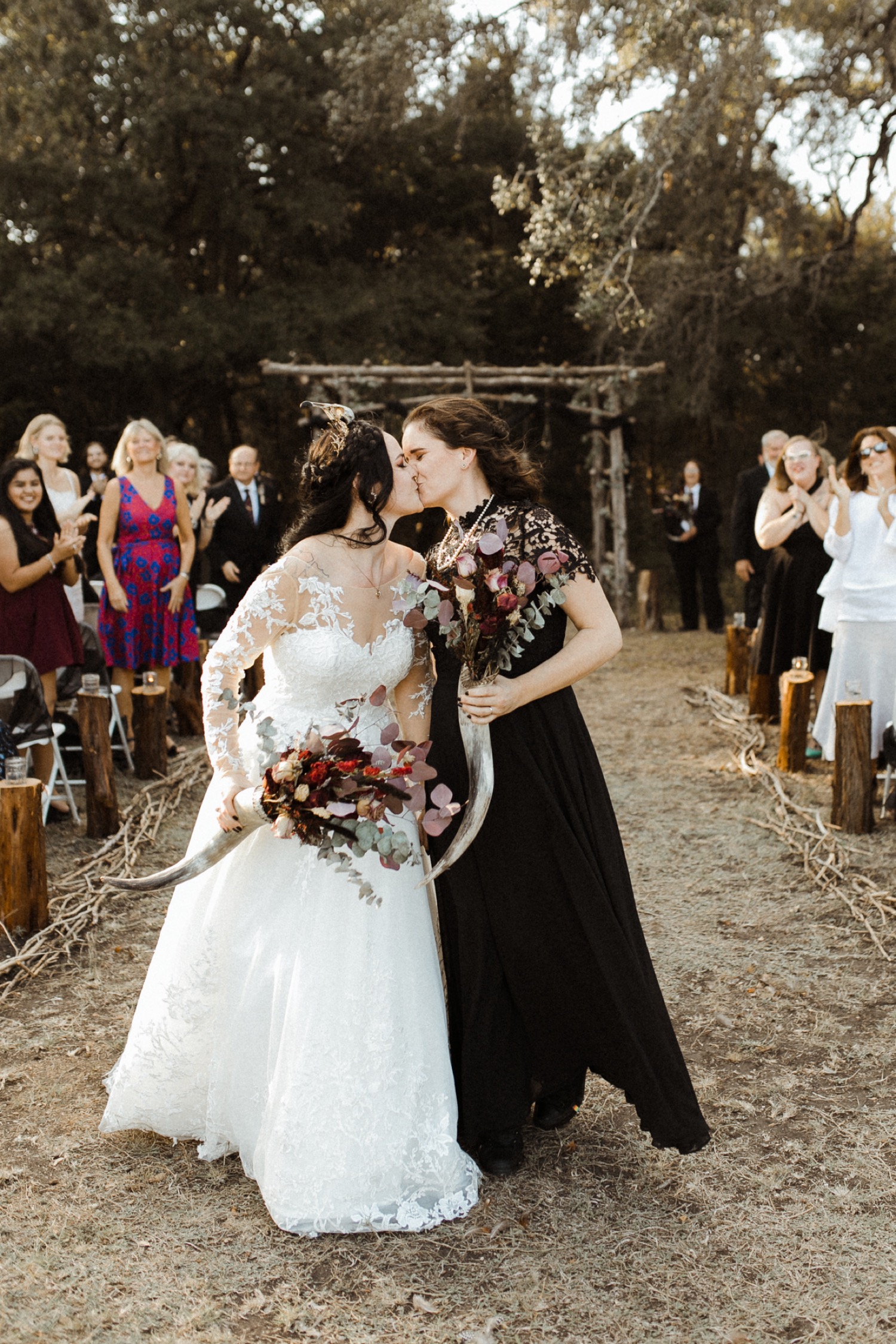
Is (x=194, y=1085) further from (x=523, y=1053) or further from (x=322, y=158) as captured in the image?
(x=322, y=158)

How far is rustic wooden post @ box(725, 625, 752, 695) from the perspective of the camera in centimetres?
959

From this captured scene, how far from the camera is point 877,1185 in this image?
2.96 metres

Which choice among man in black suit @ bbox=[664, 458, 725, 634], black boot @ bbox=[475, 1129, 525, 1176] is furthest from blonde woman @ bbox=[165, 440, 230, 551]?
man in black suit @ bbox=[664, 458, 725, 634]

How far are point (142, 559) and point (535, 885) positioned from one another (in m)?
4.89

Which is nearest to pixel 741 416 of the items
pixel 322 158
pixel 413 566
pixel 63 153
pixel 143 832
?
pixel 322 158

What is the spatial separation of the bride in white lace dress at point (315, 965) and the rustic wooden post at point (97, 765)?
3.07 metres

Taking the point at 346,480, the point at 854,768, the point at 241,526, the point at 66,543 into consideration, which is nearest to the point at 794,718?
the point at 854,768

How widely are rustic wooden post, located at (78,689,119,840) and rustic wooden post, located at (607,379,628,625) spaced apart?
911 cm

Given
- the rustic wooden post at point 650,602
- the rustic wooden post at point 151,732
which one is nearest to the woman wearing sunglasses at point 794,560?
the rustic wooden post at point 151,732

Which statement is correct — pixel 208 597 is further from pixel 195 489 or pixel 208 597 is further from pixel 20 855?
pixel 20 855

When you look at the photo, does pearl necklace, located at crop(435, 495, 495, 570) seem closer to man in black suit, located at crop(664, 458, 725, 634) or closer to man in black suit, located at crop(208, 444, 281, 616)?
man in black suit, located at crop(208, 444, 281, 616)

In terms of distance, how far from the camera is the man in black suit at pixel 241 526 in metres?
9.31

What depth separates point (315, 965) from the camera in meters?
2.74

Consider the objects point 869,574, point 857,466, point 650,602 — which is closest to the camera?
point 869,574
